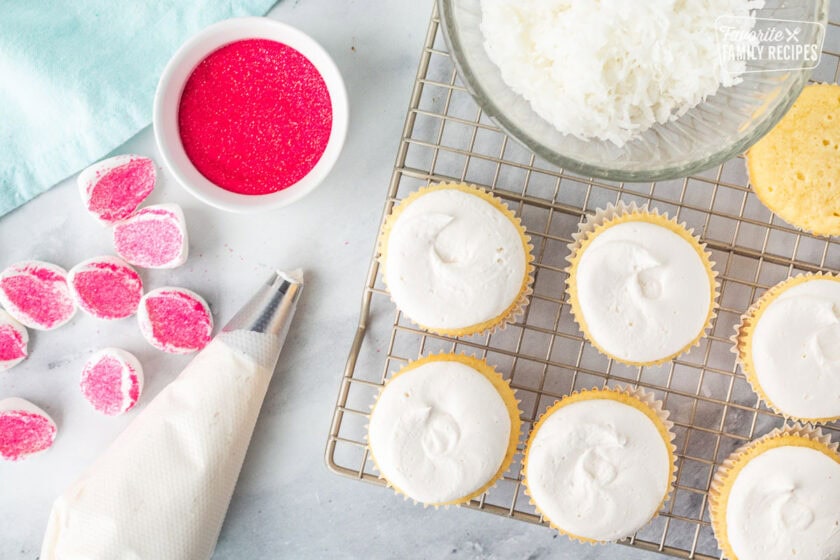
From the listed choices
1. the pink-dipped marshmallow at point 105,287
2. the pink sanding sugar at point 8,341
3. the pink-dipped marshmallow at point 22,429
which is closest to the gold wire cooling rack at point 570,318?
the pink-dipped marshmallow at point 105,287

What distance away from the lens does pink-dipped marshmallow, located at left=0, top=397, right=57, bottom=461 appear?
2.06 m

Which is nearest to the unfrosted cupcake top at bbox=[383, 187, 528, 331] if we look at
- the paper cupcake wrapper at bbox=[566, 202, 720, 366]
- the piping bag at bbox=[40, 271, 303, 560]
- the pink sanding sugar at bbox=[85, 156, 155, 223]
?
the paper cupcake wrapper at bbox=[566, 202, 720, 366]

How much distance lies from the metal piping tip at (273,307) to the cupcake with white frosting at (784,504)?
4.04 feet

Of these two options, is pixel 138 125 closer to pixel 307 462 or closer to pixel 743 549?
pixel 307 462

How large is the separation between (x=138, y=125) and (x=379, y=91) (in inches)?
26.2

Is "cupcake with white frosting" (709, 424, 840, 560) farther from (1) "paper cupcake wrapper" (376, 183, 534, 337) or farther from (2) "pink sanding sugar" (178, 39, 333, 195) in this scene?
(2) "pink sanding sugar" (178, 39, 333, 195)

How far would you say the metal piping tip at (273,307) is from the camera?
2.03m

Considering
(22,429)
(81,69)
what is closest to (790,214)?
(81,69)

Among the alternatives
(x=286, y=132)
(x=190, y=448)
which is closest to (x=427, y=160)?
(x=286, y=132)

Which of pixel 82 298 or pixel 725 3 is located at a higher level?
pixel 725 3

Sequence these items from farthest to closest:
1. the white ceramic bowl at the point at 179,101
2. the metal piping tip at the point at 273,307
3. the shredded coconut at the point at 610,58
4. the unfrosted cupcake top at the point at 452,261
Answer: the metal piping tip at the point at 273,307 → the white ceramic bowl at the point at 179,101 → the unfrosted cupcake top at the point at 452,261 → the shredded coconut at the point at 610,58

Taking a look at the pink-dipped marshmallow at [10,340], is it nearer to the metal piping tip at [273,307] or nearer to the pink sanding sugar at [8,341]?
the pink sanding sugar at [8,341]

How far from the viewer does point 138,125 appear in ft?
6.80

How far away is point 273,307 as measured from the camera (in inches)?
80.9
